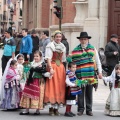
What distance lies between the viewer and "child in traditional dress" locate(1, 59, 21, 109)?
12070mm

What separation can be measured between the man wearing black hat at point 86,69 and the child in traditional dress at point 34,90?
777mm

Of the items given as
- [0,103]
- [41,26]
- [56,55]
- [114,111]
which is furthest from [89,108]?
[41,26]

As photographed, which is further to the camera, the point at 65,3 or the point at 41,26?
the point at 41,26

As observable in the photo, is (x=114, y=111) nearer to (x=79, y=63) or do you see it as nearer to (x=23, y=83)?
(x=79, y=63)

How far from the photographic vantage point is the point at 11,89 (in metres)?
12.2

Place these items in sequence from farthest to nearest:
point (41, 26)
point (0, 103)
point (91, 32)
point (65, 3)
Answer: point (41, 26), point (65, 3), point (91, 32), point (0, 103)

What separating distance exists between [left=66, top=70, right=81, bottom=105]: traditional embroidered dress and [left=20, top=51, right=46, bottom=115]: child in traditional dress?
1.76 feet

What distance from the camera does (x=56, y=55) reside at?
38.2 feet

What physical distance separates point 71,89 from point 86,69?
54 centimetres

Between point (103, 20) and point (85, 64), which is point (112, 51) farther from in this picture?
point (103, 20)

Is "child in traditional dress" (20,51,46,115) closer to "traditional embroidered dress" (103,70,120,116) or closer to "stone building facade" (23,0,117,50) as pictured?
"traditional embroidered dress" (103,70,120,116)

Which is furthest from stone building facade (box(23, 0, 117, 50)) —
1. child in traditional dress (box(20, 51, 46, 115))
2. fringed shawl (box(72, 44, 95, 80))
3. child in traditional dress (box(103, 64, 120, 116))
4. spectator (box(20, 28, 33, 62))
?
child in traditional dress (box(20, 51, 46, 115))

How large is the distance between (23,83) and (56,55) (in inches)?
41.9

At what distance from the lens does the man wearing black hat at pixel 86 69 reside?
38.0 ft
